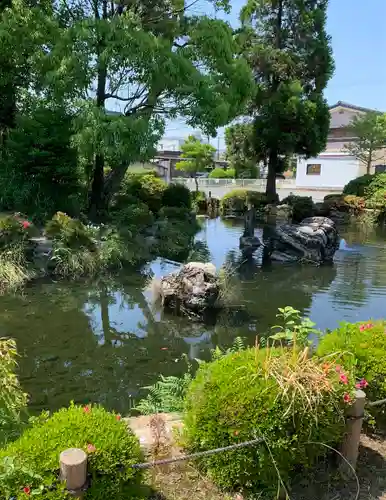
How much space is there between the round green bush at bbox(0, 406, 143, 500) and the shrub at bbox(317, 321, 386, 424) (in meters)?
1.29

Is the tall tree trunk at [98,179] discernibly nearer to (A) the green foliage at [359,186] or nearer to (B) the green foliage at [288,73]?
(B) the green foliage at [288,73]

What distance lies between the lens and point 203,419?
6.95 ft

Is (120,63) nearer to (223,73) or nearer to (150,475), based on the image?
(223,73)

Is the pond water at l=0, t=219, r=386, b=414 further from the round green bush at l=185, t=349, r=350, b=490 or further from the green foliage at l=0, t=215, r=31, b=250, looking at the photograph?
the round green bush at l=185, t=349, r=350, b=490

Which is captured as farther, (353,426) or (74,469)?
(353,426)

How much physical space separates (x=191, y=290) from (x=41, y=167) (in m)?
Answer: 5.77

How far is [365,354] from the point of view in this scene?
8.87 ft

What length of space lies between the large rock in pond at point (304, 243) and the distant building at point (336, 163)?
21.8 m

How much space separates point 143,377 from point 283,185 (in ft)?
110

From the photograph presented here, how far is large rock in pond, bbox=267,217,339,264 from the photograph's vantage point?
34.9 feet

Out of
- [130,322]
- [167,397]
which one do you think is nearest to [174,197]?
[130,322]

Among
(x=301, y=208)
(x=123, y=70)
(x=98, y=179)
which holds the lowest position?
(x=301, y=208)

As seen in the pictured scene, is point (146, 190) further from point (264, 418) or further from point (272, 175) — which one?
point (264, 418)

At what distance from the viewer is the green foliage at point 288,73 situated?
18922 mm
